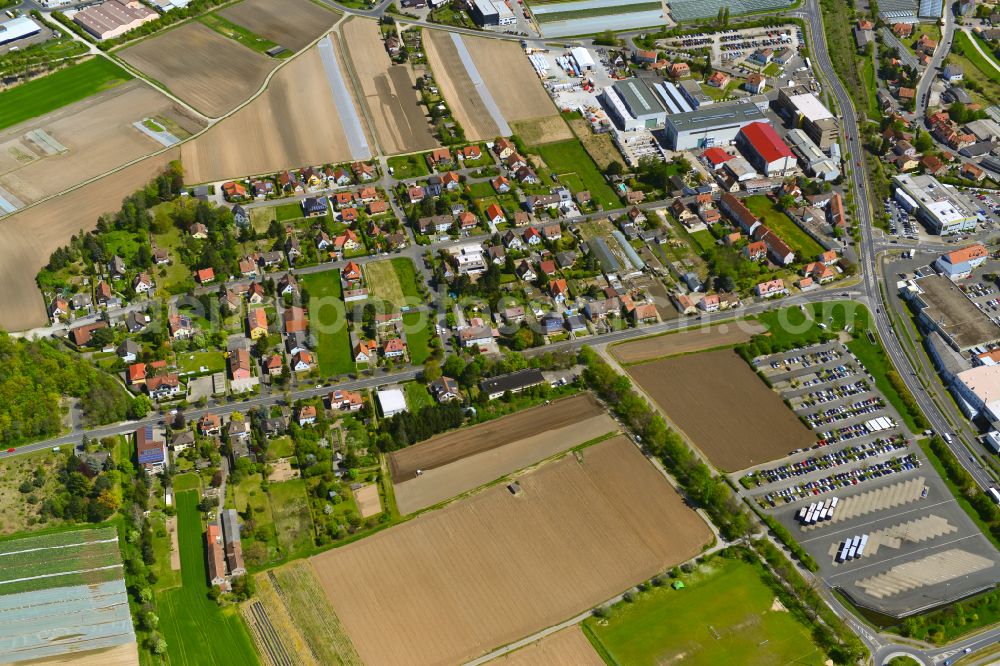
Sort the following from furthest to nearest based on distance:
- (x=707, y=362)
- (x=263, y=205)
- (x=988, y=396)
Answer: (x=263, y=205)
(x=707, y=362)
(x=988, y=396)

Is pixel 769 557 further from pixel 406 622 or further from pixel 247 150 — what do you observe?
pixel 247 150

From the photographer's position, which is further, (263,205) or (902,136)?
(902,136)

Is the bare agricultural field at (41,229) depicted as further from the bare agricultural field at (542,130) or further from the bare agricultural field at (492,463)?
the bare agricultural field at (542,130)

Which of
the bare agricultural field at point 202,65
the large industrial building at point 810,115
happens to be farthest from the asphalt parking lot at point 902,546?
the bare agricultural field at point 202,65

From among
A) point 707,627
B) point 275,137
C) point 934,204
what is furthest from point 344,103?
point 707,627

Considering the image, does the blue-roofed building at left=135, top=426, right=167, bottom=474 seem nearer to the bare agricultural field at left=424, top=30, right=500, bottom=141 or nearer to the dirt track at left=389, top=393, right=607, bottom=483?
the dirt track at left=389, top=393, right=607, bottom=483

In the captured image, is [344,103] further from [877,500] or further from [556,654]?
[877,500]

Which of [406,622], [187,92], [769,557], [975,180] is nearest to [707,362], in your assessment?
[769,557]
